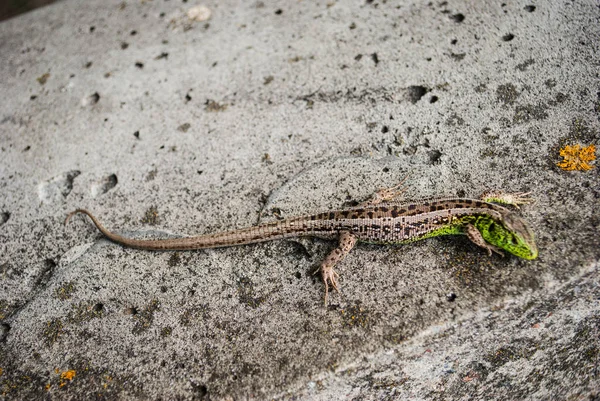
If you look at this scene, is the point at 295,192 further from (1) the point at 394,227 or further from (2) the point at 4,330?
(2) the point at 4,330

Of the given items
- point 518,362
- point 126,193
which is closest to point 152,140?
point 126,193

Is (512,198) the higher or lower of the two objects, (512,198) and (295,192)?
the lower

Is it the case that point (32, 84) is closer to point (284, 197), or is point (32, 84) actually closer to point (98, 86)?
point (98, 86)

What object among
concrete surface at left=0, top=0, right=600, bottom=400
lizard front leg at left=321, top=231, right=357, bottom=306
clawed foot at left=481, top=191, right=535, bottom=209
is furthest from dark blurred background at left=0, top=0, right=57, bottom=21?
clawed foot at left=481, top=191, right=535, bottom=209

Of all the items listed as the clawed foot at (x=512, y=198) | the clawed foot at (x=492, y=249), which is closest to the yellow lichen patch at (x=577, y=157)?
the clawed foot at (x=512, y=198)

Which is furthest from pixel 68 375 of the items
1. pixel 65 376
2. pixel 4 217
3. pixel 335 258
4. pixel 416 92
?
pixel 416 92

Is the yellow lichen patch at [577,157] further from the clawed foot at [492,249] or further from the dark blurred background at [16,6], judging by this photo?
the dark blurred background at [16,6]

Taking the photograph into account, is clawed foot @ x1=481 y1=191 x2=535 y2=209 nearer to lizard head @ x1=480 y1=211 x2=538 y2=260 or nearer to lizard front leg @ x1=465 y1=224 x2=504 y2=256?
lizard head @ x1=480 y1=211 x2=538 y2=260
